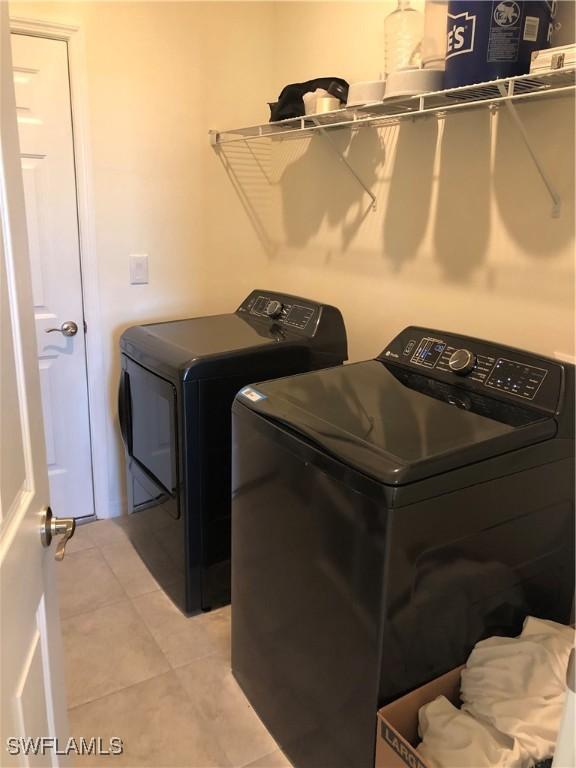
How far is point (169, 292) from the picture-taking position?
2799 mm

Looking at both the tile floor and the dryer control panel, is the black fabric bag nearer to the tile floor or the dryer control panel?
the dryer control panel

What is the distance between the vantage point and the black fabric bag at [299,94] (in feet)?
7.00

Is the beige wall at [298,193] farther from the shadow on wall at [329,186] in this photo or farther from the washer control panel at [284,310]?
the washer control panel at [284,310]

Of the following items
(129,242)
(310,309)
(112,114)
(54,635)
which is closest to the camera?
(54,635)

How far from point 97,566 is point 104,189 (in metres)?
1.59

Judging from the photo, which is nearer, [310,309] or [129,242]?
[310,309]

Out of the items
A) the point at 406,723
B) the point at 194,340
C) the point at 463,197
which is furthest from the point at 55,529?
the point at 463,197

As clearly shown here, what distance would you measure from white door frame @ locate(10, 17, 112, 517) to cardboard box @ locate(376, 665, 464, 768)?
1.89m

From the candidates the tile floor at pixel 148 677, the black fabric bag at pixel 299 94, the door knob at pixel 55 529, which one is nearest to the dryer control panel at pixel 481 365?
the black fabric bag at pixel 299 94

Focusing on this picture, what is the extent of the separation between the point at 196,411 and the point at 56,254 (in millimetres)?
1052

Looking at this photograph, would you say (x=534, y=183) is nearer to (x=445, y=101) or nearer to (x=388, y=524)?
(x=445, y=101)

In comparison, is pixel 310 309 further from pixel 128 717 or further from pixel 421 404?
pixel 128 717

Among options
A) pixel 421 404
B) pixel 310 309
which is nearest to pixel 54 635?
pixel 421 404

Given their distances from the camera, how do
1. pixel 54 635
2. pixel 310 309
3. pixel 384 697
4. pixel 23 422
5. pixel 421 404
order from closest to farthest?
pixel 23 422 < pixel 54 635 < pixel 384 697 < pixel 421 404 < pixel 310 309
